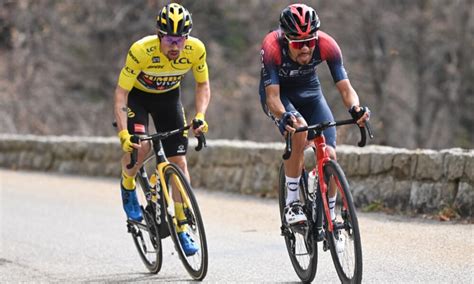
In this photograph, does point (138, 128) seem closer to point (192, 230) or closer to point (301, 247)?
point (192, 230)

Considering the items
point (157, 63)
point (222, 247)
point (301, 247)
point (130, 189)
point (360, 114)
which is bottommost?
point (222, 247)

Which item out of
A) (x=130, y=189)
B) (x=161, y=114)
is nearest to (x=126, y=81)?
(x=161, y=114)

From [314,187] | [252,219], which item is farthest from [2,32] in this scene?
[314,187]

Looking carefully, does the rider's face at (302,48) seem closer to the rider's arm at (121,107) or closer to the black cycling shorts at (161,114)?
the black cycling shorts at (161,114)

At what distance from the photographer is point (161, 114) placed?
8102mm

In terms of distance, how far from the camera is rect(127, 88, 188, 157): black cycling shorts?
7992mm

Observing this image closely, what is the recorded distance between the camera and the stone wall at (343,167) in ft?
33.0

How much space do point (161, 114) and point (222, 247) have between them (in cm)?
173

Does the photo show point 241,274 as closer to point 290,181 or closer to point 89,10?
point 290,181

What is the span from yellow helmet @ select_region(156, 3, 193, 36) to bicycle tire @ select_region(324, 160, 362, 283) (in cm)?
167

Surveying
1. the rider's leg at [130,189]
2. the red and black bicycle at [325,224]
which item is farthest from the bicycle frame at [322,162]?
the rider's leg at [130,189]

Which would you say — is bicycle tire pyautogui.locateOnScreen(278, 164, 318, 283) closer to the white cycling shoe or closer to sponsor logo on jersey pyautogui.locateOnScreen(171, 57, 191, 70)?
the white cycling shoe

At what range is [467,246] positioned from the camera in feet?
27.7

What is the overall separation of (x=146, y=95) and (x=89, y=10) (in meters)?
23.1
